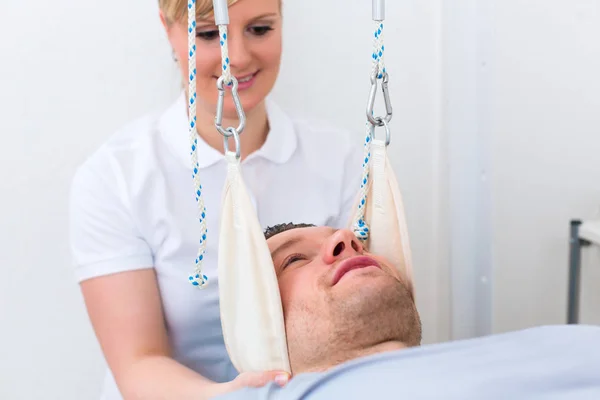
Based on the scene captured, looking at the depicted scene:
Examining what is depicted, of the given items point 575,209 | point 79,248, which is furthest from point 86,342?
point 575,209

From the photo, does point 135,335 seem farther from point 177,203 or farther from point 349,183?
point 349,183

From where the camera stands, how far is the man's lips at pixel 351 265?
2.31 ft

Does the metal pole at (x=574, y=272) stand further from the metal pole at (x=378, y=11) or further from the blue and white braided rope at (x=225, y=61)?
the blue and white braided rope at (x=225, y=61)

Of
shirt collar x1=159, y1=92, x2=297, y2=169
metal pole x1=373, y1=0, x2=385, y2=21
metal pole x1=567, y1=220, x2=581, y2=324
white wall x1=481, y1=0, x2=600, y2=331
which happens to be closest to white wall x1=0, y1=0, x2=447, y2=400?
shirt collar x1=159, y1=92, x2=297, y2=169

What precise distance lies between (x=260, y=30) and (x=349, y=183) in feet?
0.91

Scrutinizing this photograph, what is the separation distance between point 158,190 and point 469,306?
26.8 inches

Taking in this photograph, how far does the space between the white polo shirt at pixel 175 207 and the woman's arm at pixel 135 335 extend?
0.02 meters

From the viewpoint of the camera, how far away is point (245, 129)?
0.96 m

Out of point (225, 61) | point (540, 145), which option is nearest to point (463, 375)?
point (225, 61)

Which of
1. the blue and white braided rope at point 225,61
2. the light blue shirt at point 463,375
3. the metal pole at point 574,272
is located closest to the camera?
the light blue shirt at point 463,375

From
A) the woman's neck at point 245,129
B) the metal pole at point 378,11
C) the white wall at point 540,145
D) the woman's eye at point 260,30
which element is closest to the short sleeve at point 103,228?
the woman's neck at point 245,129

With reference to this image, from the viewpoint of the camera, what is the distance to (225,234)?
711 millimetres

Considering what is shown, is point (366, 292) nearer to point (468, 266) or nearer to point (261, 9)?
point (261, 9)

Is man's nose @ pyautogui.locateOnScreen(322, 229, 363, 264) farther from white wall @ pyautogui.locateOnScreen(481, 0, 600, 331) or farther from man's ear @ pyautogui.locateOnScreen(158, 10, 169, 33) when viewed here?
white wall @ pyautogui.locateOnScreen(481, 0, 600, 331)
